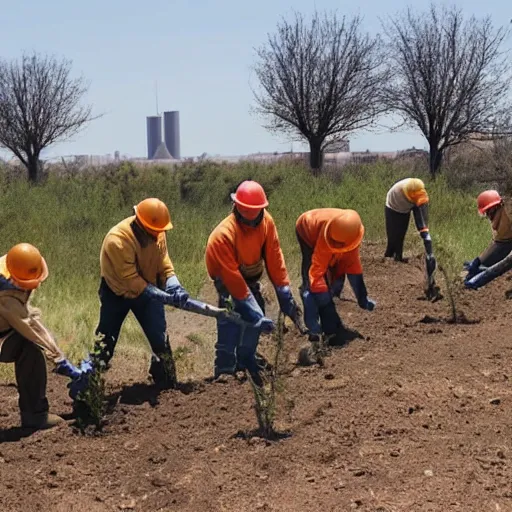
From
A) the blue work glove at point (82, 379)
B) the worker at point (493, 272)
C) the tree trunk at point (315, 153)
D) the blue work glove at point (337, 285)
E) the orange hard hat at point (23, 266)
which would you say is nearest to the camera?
the orange hard hat at point (23, 266)

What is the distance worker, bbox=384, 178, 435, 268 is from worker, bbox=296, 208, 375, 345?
7.93 feet

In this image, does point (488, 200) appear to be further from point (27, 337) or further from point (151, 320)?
point (27, 337)

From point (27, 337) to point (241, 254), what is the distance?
179cm

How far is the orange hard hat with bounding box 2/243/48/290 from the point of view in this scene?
450cm

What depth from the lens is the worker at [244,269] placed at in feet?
18.2

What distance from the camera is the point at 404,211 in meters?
10.7

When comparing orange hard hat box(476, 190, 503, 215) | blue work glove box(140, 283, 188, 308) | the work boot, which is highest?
orange hard hat box(476, 190, 503, 215)

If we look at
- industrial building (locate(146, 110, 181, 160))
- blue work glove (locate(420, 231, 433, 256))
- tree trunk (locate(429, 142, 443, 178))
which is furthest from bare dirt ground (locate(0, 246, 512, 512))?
industrial building (locate(146, 110, 181, 160))

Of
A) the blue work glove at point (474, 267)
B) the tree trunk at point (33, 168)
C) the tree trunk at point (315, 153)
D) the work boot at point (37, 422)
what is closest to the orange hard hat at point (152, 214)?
the work boot at point (37, 422)

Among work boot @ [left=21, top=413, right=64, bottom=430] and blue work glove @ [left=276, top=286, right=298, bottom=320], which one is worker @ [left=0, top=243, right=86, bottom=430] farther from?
blue work glove @ [left=276, top=286, right=298, bottom=320]

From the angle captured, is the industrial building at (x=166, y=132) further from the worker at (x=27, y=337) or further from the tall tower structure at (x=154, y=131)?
the worker at (x=27, y=337)

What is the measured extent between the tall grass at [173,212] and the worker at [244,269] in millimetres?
1659

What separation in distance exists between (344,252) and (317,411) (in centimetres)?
199

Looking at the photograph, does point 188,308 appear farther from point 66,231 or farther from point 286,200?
point 286,200
